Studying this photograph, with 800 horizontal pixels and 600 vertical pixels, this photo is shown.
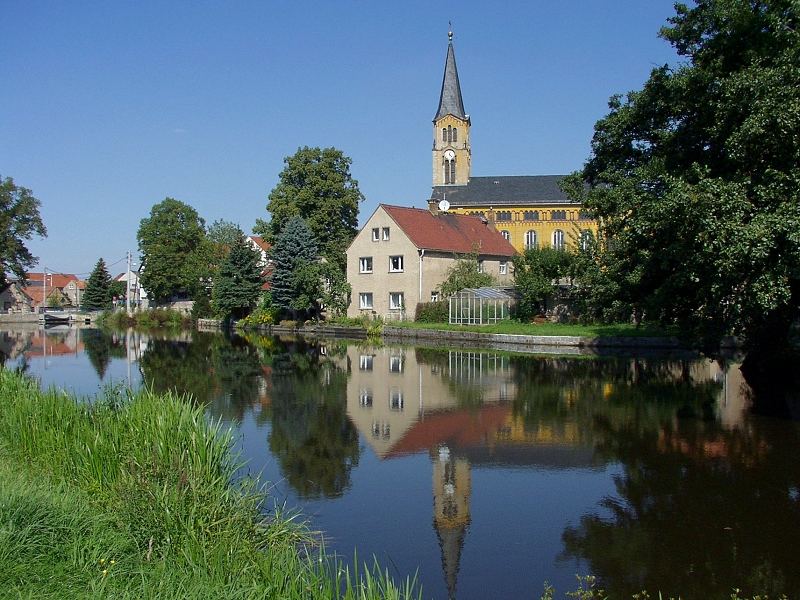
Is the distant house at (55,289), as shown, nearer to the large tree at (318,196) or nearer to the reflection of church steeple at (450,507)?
the large tree at (318,196)

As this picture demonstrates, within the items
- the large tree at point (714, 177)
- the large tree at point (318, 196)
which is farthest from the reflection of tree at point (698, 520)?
the large tree at point (318, 196)

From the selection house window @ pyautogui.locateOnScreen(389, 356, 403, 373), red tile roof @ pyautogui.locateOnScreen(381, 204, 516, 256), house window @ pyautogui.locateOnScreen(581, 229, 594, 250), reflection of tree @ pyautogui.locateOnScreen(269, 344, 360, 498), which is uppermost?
red tile roof @ pyautogui.locateOnScreen(381, 204, 516, 256)

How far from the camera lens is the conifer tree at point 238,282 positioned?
197 feet

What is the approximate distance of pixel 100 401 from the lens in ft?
36.6

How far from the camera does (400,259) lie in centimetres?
5056

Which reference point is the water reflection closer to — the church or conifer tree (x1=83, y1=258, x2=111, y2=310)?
the church

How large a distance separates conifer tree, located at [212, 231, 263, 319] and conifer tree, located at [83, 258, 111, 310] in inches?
1133

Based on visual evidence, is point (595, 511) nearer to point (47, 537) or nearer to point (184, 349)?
point (47, 537)

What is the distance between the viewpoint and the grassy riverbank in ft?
18.4

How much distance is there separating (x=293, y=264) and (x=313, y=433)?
39169mm


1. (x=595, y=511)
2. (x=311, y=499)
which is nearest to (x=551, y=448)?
(x=595, y=511)

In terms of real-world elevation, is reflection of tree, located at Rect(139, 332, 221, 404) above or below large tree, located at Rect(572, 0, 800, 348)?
below

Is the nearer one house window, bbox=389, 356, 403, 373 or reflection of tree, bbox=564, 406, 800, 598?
reflection of tree, bbox=564, 406, 800, 598

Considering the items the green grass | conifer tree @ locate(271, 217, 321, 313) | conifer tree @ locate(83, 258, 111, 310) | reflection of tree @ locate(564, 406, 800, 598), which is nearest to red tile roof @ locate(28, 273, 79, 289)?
conifer tree @ locate(83, 258, 111, 310)
